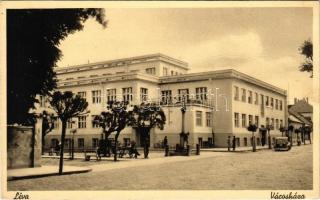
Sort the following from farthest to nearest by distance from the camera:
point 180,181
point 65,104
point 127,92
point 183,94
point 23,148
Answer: point 183,94 < point 127,92 < point 23,148 < point 65,104 < point 180,181

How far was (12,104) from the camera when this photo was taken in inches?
472

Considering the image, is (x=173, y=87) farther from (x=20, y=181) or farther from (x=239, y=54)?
(x=20, y=181)

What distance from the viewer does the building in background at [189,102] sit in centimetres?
3078

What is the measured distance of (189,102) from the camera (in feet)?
105

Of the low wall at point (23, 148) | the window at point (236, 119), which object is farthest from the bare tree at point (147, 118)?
the window at point (236, 119)

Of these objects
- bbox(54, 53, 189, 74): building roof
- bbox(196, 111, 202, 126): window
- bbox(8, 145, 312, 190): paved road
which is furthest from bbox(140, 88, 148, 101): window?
bbox(8, 145, 312, 190): paved road

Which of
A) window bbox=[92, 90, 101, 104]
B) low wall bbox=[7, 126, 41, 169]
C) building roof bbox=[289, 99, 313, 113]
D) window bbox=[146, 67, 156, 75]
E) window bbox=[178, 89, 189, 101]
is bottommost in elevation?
low wall bbox=[7, 126, 41, 169]

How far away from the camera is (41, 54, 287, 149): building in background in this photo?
3078 cm

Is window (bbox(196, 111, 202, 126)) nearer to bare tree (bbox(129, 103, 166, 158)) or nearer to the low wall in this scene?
bare tree (bbox(129, 103, 166, 158))

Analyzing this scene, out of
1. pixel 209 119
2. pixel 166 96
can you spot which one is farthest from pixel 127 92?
pixel 209 119

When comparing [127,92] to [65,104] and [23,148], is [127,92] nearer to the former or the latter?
[23,148]

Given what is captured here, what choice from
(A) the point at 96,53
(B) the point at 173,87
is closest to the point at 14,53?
(A) the point at 96,53

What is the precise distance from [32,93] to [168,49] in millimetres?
4441

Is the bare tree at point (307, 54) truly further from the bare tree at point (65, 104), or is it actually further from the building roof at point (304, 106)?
the bare tree at point (65, 104)
